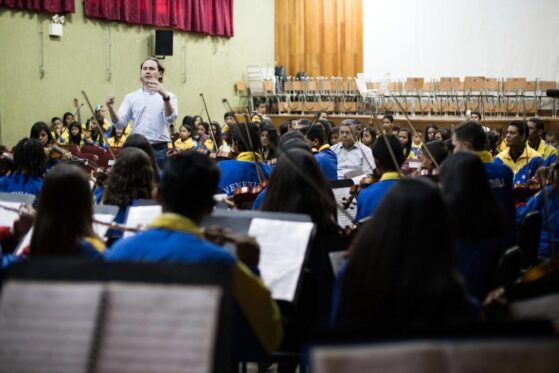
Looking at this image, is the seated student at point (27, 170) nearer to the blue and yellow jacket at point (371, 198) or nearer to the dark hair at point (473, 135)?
the blue and yellow jacket at point (371, 198)

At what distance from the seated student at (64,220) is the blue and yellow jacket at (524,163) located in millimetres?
5003

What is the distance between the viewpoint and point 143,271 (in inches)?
80.7

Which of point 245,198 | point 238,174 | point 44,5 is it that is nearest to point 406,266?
point 245,198

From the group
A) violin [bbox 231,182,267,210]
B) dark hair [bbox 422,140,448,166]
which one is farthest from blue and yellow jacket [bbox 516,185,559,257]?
violin [bbox 231,182,267,210]

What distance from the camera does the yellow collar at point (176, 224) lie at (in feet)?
8.13

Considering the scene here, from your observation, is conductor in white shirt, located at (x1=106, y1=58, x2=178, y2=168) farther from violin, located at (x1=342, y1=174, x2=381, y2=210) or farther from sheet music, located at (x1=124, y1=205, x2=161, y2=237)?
sheet music, located at (x1=124, y1=205, x2=161, y2=237)

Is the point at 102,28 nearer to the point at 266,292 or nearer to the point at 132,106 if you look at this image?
the point at 132,106

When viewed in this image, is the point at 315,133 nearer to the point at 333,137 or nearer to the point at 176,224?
the point at 333,137

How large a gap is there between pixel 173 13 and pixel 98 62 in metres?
2.21

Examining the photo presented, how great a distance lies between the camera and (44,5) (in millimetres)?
15070

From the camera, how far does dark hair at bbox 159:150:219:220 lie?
2.54m

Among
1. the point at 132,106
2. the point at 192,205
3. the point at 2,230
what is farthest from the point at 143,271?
the point at 132,106

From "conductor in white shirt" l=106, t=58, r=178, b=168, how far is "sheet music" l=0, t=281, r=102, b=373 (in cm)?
562

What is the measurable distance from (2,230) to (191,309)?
6.73ft
